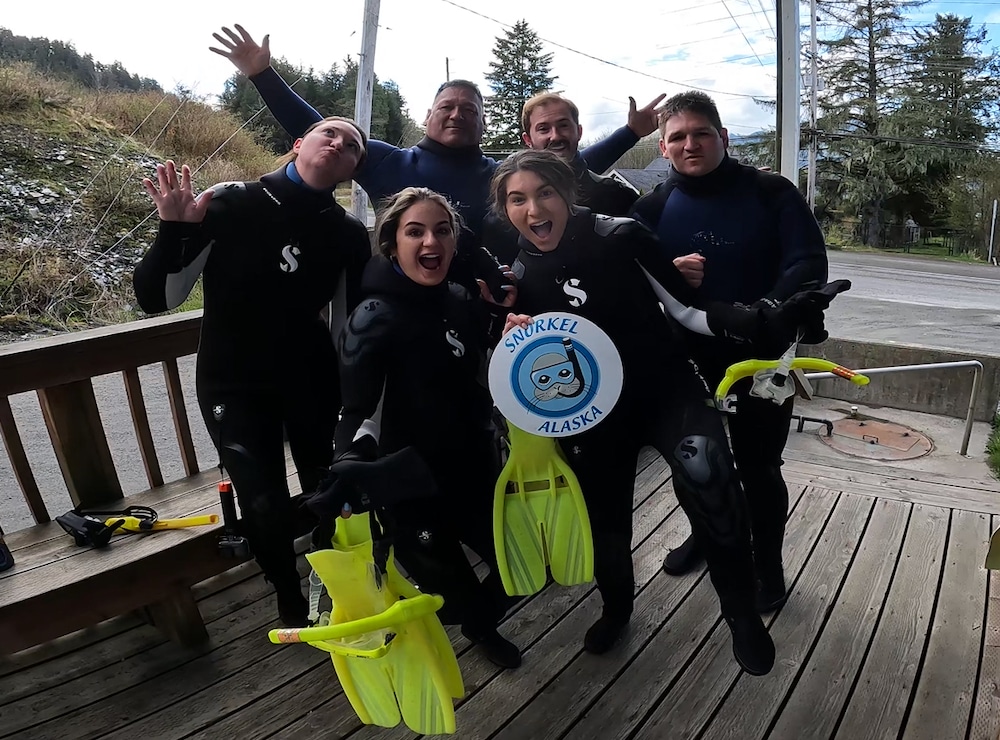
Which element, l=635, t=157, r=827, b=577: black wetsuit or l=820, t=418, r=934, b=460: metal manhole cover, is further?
l=820, t=418, r=934, b=460: metal manhole cover

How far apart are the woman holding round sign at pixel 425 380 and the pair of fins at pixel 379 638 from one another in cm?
14

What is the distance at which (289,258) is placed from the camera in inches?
67.7

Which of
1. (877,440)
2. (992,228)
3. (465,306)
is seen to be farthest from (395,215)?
(992,228)

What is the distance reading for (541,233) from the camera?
1.61 meters

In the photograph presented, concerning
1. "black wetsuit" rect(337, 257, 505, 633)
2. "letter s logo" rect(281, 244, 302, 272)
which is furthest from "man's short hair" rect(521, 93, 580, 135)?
"letter s logo" rect(281, 244, 302, 272)

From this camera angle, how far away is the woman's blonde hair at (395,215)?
1571 millimetres

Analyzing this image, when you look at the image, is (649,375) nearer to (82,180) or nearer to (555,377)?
(555,377)

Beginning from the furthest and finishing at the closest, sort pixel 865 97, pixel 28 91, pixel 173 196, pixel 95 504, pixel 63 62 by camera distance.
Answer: pixel 865 97 → pixel 28 91 → pixel 63 62 → pixel 95 504 → pixel 173 196

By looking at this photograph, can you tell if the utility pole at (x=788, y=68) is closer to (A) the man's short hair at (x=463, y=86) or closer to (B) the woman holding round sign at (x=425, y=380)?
(A) the man's short hair at (x=463, y=86)

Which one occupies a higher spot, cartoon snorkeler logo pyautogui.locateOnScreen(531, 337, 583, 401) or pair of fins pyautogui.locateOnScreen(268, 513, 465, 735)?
Result: cartoon snorkeler logo pyautogui.locateOnScreen(531, 337, 583, 401)

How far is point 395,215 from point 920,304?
10685mm

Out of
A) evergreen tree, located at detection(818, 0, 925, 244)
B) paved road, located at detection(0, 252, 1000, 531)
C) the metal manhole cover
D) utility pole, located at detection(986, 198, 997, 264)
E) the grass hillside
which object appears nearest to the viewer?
the grass hillside

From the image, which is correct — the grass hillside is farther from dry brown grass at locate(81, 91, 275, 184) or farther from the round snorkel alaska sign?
the round snorkel alaska sign

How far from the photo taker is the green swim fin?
1.68 m
